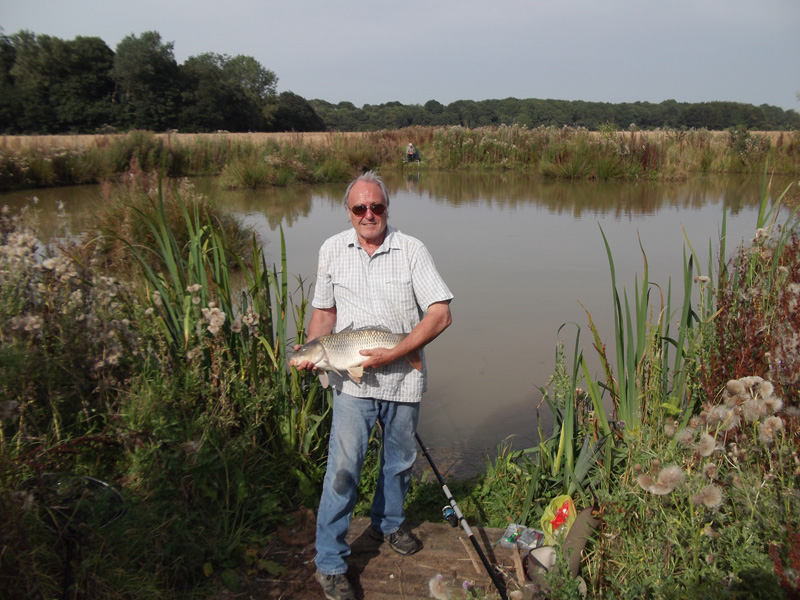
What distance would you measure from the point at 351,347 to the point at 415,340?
10.2 inches

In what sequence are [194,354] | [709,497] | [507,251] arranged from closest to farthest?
[709,497]
[194,354]
[507,251]

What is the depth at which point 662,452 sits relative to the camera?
2.66 meters

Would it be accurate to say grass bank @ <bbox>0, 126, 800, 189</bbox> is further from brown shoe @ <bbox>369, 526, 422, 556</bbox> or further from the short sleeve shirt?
brown shoe @ <bbox>369, 526, 422, 556</bbox>

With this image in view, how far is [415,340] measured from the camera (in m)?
2.46

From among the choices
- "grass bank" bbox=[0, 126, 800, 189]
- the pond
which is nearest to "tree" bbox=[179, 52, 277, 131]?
"grass bank" bbox=[0, 126, 800, 189]

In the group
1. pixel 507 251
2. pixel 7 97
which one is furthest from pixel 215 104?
pixel 507 251

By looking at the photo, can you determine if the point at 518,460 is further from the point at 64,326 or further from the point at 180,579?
the point at 64,326

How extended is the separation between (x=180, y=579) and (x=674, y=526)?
1959 millimetres

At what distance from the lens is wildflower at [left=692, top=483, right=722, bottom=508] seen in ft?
6.61

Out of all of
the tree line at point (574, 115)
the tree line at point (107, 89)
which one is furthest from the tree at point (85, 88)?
the tree line at point (574, 115)

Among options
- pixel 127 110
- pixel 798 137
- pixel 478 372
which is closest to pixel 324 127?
pixel 127 110

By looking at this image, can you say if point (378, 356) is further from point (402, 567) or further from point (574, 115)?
point (574, 115)

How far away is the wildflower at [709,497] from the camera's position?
2.02 metres

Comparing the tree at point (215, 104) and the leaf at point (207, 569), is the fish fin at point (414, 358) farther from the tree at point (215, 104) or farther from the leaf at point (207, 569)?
the tree at point (215, 104)
